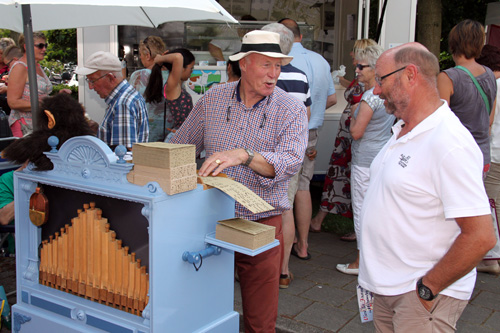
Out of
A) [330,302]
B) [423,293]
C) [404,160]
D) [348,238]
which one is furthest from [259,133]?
[348,238]

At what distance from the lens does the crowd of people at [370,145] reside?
1.84 meters

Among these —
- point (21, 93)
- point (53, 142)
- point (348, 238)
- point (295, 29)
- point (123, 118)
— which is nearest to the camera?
point (53, 142)

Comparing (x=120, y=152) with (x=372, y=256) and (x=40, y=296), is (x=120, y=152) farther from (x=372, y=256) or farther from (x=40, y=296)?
(x=372, y=256)

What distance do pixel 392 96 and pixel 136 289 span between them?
1268mm

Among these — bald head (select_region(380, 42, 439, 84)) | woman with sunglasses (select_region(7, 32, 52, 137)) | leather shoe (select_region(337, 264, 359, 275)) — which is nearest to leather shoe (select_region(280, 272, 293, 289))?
leather shoe (select_region(337, 264, 359, 275))

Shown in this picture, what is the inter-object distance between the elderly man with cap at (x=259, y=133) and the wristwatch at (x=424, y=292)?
2.85 ft

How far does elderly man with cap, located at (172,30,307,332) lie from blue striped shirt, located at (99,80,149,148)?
113cm

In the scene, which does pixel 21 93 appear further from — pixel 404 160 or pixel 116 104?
pixel 404 160

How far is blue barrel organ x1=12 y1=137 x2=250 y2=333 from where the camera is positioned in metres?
2.08

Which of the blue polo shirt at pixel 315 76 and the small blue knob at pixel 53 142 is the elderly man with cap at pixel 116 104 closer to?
the small blue knob at pixel 53 142

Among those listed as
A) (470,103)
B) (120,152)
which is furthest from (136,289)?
(470,103)

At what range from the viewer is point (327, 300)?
4.04 metres

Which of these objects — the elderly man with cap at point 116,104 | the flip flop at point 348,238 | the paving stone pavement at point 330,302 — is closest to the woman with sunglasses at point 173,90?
the elderly man with cap at point 116,104

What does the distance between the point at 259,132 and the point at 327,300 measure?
1.91m
